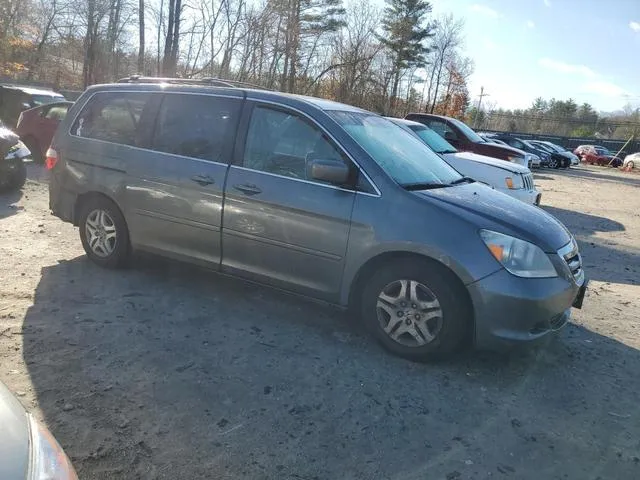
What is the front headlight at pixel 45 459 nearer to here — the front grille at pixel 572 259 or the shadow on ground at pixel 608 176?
the front grille at pixel 572 259

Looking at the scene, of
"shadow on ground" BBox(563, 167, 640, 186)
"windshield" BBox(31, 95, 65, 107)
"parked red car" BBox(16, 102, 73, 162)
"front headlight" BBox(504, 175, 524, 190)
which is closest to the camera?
"front headlight" BBox(504, 175, 524, 190)

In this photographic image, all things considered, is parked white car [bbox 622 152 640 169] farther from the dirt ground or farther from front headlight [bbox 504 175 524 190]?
the dirt ground

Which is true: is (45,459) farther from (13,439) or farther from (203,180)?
(203,180)

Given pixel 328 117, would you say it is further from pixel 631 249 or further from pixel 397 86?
pixel 397 86

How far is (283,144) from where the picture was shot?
4.27 meters

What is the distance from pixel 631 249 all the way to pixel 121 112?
783 cm

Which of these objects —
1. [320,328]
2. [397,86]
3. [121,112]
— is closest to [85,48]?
[397,86]

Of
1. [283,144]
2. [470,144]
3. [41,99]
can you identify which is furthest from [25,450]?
[41,99]

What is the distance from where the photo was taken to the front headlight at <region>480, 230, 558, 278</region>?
138 inches

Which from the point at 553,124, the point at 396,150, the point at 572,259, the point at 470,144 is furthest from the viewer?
the point at 553,124

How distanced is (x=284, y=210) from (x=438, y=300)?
1341mm

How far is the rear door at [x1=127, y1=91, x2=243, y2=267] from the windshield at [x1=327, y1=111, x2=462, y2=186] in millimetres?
1047

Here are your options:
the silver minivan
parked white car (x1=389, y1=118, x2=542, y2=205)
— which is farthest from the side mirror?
parked white car (x1=389, y1=118, x2=542, y2=205)

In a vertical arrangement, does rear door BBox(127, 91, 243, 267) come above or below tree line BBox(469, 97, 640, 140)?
below
